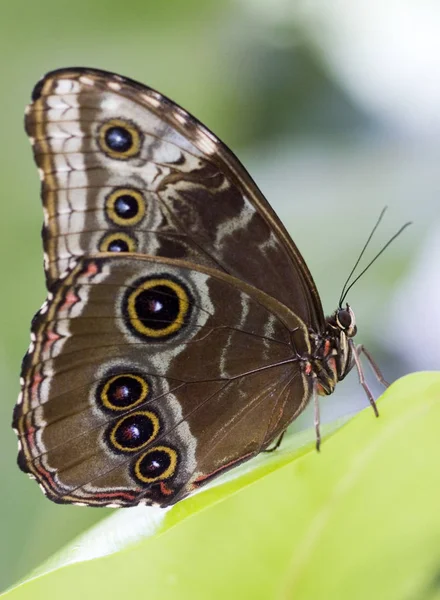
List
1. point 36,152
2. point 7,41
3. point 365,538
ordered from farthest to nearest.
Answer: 1. point 7,41
2. point 36,152
3. point 365,538

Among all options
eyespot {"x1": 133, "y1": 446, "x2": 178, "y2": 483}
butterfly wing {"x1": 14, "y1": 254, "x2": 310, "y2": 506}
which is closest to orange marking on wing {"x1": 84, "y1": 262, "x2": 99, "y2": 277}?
butterfly wing {"x1": 14, "y1": 254, "x2": 310, "y2": 506}

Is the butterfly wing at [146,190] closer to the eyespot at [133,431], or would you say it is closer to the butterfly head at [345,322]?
the butterfly head at [345,322]

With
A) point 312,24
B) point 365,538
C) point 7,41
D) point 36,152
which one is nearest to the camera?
point 365,538

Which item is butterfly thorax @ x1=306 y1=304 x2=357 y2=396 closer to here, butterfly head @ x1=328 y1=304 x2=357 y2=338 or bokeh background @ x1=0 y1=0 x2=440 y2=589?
butterfly head @ x1=328 y1=304 x2=357 y2=338

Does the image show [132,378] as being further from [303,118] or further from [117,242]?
[303,118]

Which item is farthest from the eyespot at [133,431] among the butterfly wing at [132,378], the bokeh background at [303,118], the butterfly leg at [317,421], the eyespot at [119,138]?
the bokeh background at [303,118]

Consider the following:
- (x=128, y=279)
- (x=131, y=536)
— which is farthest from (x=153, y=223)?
(x=131, y=536)

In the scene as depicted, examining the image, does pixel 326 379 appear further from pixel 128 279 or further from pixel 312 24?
pixel 312 24
